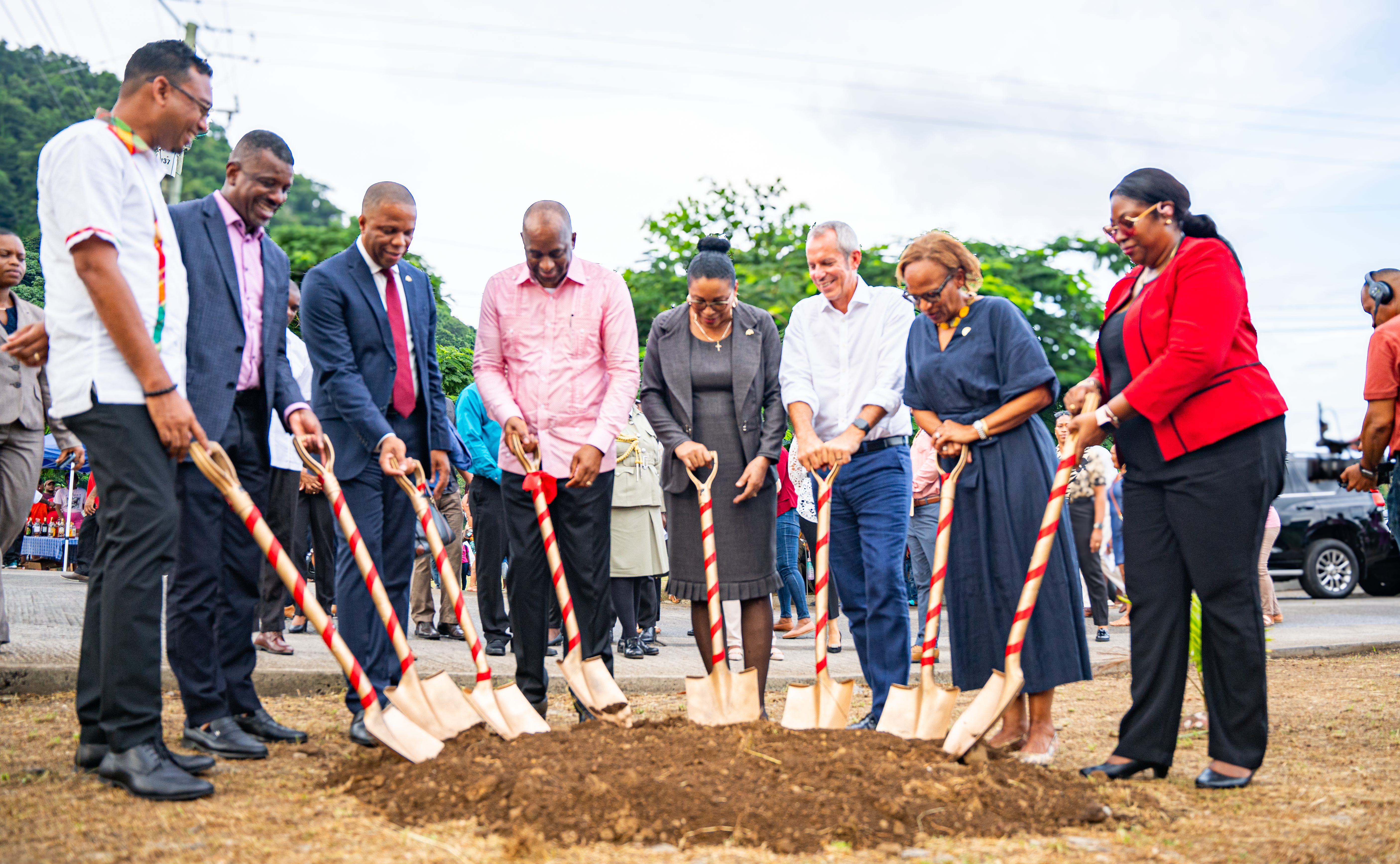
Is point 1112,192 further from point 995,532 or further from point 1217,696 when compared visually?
point 1217,696

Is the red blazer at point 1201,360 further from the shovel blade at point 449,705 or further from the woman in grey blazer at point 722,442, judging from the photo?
the shovel blade at point 449,705

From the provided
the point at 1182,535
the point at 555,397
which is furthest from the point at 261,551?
the point at 1182,535

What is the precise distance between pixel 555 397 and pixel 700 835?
225 centimetres

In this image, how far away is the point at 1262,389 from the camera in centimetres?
363

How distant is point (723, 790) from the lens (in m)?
3.01

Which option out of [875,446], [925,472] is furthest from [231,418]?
[925,472]

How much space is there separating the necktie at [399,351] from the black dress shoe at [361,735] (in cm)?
127

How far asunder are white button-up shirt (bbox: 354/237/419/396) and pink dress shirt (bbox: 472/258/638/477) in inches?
10.3

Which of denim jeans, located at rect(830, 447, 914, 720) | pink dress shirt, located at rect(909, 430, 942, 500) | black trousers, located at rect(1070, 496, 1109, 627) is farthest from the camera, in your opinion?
black trousers, located at rect(1070, 496, 1109, 627)

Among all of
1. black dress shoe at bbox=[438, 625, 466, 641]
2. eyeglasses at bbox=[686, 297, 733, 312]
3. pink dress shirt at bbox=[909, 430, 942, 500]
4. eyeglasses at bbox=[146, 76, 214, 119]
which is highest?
eyeglasses at bbox=[146, 76, 214, 119]

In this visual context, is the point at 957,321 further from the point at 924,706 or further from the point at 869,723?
the point at 869,723

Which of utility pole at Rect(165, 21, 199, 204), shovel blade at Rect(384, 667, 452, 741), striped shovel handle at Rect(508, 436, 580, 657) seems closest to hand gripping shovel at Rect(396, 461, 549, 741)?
shovel blade at Rect(384, 667, 452, 741)

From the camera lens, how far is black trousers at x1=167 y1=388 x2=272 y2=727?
12.6 ft

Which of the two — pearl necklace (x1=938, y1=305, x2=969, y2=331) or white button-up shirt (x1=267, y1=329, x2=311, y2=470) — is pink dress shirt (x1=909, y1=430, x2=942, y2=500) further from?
white button-up shirt (x1=267, y1=329, x2=311, y2=470)
